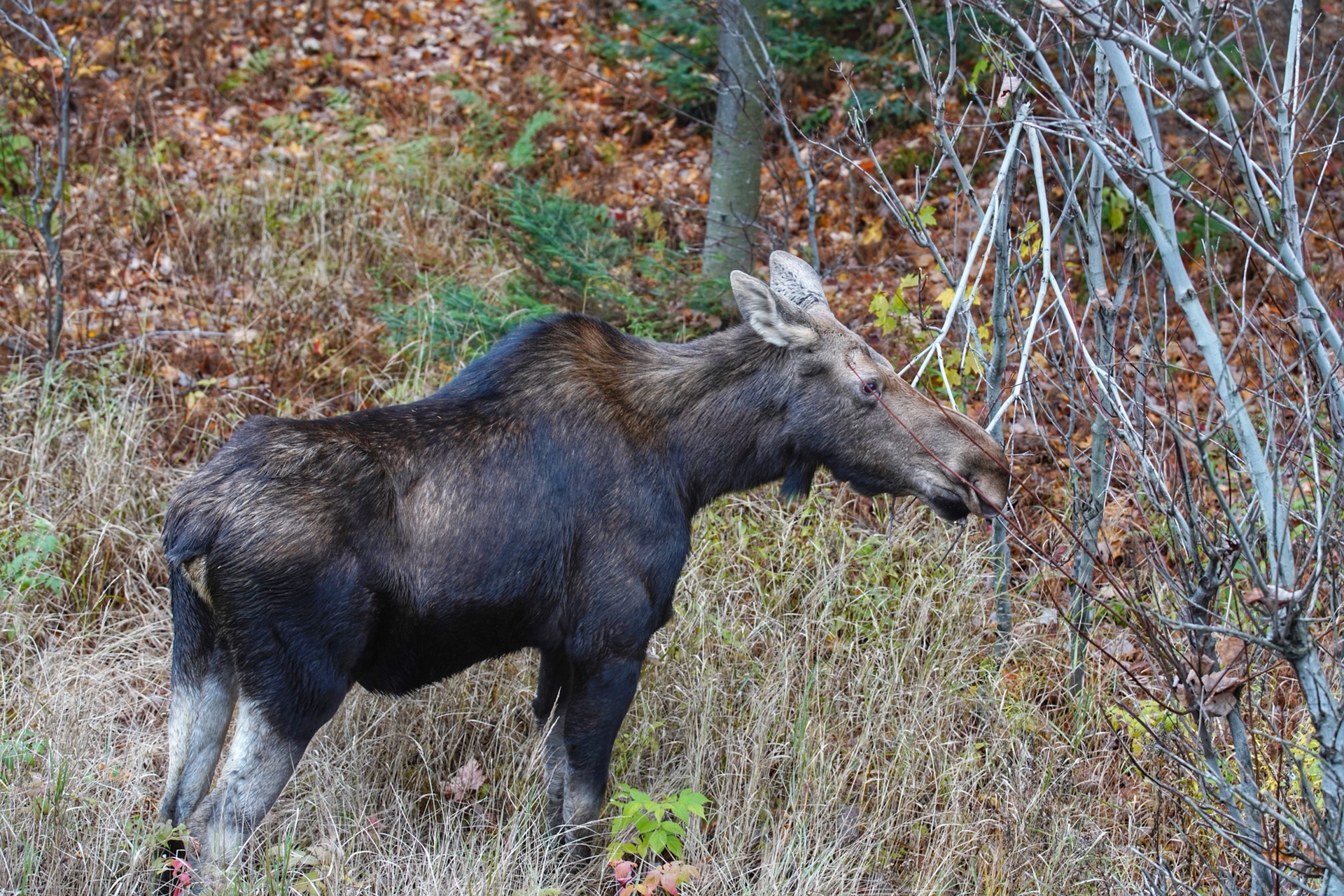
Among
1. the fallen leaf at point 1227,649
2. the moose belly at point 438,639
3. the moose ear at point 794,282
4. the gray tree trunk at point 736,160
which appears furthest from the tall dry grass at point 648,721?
the gray tree trunk at point 736,160

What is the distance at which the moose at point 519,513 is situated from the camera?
390 cm

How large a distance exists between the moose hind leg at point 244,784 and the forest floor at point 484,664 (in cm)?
19

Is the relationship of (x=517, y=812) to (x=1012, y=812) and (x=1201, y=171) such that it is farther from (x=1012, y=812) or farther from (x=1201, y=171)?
(x=1201, y=171)

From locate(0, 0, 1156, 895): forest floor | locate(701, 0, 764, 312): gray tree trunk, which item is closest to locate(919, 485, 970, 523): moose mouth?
locate(0, 0, 1156, 895): forest floor

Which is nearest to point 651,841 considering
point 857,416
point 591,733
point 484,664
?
point 591,733

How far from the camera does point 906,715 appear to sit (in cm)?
521

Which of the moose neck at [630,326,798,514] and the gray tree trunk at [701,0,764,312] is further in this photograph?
the gray tree trunk at [701,0,764,312]

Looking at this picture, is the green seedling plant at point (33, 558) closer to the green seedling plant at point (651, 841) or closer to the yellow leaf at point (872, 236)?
the green seedling plant at point (651, 841)

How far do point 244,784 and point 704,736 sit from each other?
197cm

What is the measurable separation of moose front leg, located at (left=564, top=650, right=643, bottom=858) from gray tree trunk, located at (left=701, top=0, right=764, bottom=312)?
4245 millimetres

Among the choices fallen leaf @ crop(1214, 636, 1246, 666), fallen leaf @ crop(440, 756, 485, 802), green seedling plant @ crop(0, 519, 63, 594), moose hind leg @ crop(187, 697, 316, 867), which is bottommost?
fallen leaf @ crop(440, 756, 485, 802)

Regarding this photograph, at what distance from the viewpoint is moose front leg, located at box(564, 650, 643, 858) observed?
4426mm

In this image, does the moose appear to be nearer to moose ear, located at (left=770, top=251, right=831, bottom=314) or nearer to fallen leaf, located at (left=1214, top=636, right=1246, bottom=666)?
moose ear, located at (left=770, top=251, right=831, bottom=314)

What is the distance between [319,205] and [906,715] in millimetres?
6193
